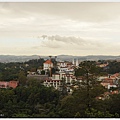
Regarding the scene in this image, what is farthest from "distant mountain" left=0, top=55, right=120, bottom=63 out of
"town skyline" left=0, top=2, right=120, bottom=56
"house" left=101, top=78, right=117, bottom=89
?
"house" left=101, top=78, right=117, bottom=89

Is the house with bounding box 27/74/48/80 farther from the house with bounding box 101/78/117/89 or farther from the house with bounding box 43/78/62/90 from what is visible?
the house with bounding box 101/78/117/89

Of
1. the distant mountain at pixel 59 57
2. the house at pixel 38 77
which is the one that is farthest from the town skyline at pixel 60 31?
the house at pixel 38 77

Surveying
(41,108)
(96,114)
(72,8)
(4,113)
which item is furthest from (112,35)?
(4,113)

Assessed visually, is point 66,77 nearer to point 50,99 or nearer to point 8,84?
point 50,99

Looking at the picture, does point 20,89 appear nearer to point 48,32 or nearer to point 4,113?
point 4,113

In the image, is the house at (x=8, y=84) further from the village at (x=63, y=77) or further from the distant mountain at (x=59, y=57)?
the distant mountain at (x=59, y=57)

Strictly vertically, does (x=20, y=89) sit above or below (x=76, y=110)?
above
